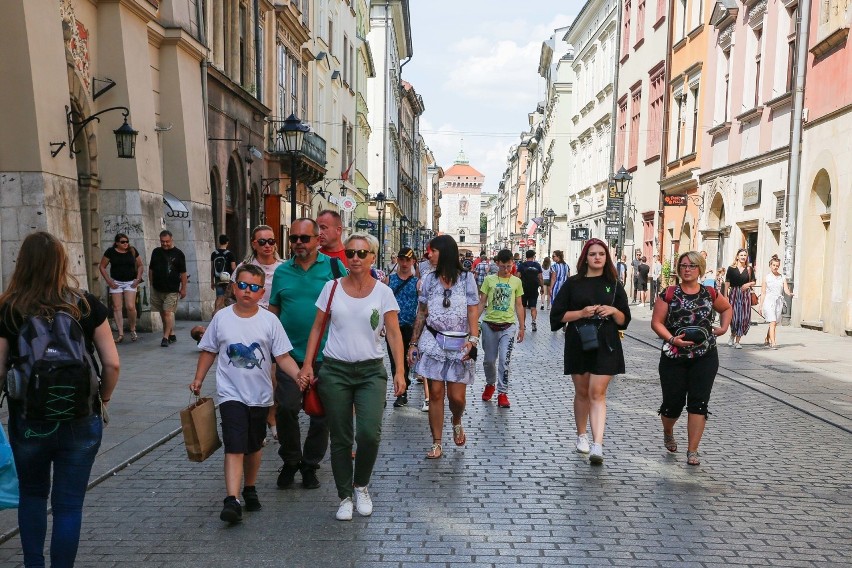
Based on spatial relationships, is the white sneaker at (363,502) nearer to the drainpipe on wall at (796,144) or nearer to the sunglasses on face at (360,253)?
the sunglasses on face at (360,253)

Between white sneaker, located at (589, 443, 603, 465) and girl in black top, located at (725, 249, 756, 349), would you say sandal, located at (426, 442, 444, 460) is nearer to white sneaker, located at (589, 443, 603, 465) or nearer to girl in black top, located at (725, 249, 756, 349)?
white sneaker, located at (589, 443, 603, 465)

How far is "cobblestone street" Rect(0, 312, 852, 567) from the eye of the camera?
470 centimetres

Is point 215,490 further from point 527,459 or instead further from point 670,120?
point 670,120

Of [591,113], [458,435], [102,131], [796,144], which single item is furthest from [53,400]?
[591,113]

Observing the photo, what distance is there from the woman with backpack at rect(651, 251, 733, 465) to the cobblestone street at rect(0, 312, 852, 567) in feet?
1.07

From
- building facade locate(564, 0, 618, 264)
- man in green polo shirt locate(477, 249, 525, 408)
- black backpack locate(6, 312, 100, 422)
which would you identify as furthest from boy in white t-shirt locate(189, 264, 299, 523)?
building facade locate(564, 0, 618, 264)

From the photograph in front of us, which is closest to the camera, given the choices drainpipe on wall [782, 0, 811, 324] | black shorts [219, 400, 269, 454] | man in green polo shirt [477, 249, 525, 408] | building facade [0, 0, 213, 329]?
black shorts [219, 400, 269, 454]

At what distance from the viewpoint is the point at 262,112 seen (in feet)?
78.9

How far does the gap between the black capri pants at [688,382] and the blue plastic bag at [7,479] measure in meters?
4.85

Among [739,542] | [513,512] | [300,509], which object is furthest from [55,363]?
[739,542]

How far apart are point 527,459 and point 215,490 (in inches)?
95.6

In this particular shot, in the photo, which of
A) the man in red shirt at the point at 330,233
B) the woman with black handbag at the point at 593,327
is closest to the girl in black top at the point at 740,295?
the woman with black handbag at the point at 593,327

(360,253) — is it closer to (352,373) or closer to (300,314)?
(352,373)

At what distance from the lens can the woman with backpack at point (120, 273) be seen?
13.3 meters
